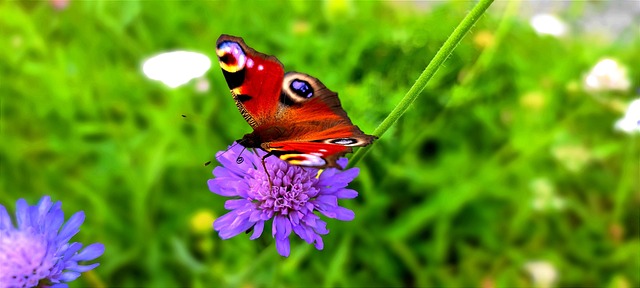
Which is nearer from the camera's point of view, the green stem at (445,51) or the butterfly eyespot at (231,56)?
the green stem at (445,51)

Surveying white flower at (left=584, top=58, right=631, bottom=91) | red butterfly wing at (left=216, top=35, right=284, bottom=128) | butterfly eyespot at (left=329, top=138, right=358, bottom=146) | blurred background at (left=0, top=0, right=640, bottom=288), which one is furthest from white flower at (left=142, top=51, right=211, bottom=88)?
white flower at (left=584, top=58, right=631, bottom=91)

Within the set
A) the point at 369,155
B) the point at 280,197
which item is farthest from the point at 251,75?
the point at 369,155

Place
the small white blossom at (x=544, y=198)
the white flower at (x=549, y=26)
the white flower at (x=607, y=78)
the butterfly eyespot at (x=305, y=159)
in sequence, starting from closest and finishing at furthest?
the butterfly eyespot at (x=305, y=159) → the small white blossom at (x=544, y=198) → the white flower at (x=607, y=78) → the white flower at (x=549, y=26)

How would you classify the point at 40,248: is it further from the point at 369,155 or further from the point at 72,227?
the point at 369,155

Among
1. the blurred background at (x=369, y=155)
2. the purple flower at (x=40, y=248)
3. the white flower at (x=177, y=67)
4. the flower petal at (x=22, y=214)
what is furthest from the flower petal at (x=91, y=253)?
the white flower at (x=177, y=67)

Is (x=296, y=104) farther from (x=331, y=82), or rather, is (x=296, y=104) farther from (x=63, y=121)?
(x=63, y=121)

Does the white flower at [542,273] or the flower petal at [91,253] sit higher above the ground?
the white flower at [542,273]

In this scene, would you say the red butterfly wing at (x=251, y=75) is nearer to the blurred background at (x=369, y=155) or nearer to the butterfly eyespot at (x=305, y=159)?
the butterfly eyespot at (x=305, y=159)

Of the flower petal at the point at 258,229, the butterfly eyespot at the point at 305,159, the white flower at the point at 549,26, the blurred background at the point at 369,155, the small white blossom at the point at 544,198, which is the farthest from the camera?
the white flower at the point at 549,26
